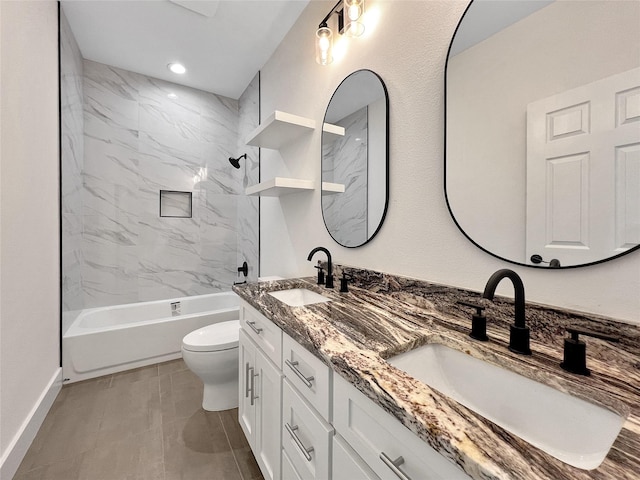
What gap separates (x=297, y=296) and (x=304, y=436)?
731mm

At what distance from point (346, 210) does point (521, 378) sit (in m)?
1.09

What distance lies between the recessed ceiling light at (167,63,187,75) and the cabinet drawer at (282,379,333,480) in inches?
119

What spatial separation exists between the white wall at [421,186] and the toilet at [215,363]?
34.7 inches

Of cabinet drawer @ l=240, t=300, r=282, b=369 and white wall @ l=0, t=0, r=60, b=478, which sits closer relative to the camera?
cabinet drawer @ l=240, t=300, r=282, b=369

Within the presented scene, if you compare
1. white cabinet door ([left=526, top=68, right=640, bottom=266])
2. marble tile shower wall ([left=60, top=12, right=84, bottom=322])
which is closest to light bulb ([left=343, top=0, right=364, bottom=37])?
white cabinet door ([left=526, top=68, right=640, bottom=266])

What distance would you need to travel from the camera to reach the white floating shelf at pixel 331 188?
5.28 ft

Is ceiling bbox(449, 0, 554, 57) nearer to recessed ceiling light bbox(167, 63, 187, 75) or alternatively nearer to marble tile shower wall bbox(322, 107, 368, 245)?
marble tile shower wall bbox(322, 107, 368, 245)

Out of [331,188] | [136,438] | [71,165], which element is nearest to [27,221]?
[71,165]

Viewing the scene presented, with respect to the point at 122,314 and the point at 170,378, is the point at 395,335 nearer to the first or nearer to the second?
the point at 170,378

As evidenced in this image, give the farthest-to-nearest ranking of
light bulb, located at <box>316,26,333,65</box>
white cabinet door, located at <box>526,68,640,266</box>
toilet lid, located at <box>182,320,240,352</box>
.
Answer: toilet lid, located at <box>182,320,240,352</box> < light bulb, located at <box>316,26,333,65</box> < white cabinet door, located at <box>526,68,640,266</box>

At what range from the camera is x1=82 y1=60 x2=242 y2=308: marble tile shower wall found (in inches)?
106

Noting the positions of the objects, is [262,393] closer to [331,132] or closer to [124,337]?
[331,132]

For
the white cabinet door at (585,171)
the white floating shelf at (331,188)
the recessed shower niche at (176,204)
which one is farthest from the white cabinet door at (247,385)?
the recessed shower niche at (176,204)

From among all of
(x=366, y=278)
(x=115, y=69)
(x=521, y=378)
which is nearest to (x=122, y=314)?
(x=115, y=69)
